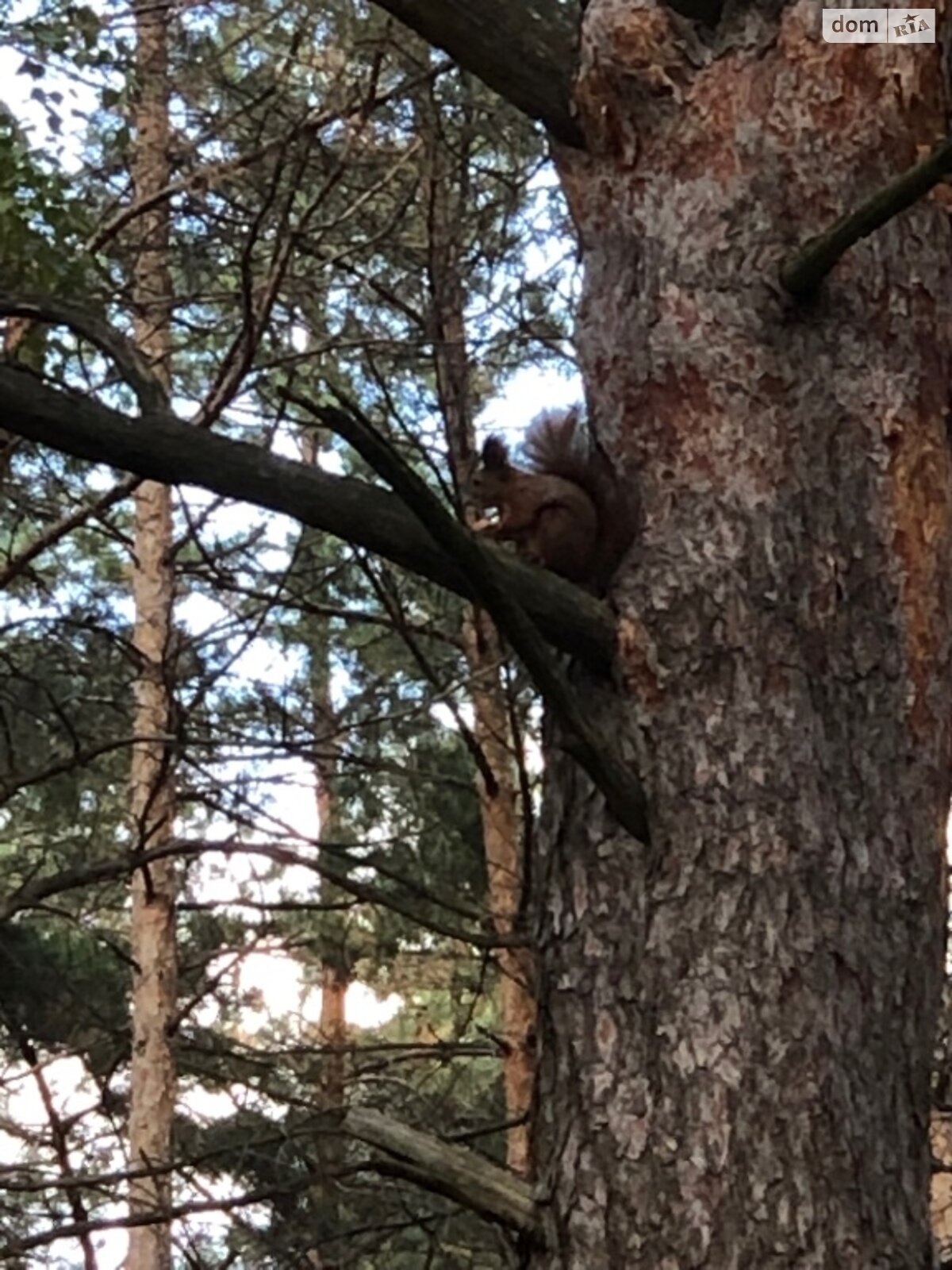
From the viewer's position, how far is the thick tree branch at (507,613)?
57.8 inches

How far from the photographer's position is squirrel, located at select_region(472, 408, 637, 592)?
6.95 feet

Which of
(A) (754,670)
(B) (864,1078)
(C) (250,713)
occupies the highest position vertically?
(C) (250,713)

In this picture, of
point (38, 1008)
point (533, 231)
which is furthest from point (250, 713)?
point (533, 231)

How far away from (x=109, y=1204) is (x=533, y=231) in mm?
4408

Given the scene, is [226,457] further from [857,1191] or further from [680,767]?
[857,1191]

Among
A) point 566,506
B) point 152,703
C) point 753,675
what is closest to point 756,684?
point 753,675

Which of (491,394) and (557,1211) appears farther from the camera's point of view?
(491,394)

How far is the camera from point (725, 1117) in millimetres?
1738

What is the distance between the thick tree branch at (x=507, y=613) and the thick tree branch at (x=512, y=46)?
865mm

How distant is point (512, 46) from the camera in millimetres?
2334

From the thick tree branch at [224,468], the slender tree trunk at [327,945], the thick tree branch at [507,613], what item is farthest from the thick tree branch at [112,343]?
the slender tree trunk at [327,945]

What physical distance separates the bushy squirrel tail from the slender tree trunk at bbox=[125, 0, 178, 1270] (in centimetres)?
315

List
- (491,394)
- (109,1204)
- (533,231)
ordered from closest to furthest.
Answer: (533,231), (109,1204), (491,394)

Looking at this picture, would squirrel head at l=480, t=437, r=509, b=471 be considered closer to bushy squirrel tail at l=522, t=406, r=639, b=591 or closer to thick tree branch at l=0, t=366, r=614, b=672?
bushy squirrel tail at l=522, t=406, r=639, b=591
